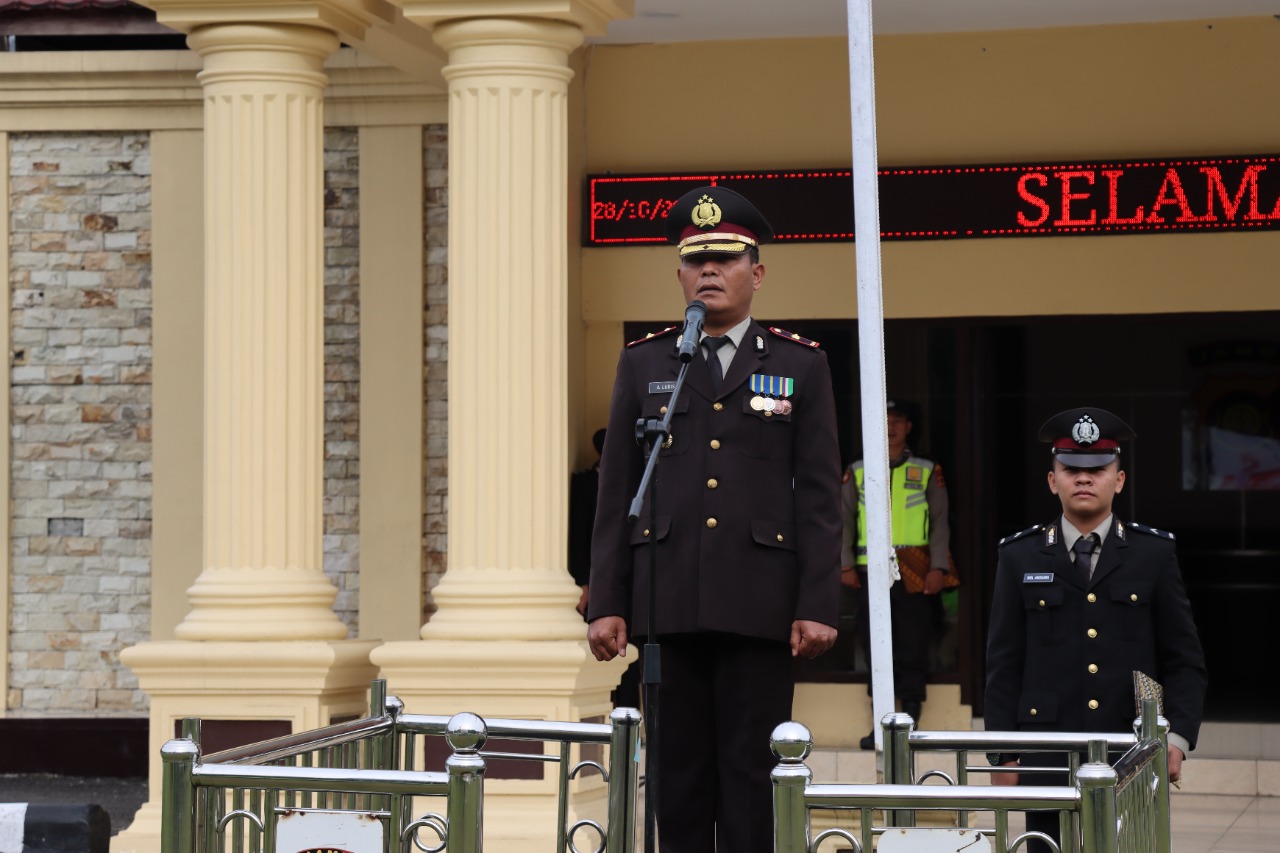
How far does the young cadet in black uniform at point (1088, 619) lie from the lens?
521 cm

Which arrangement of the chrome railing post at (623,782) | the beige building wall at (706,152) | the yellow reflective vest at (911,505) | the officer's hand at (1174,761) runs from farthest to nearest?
the yellow reflective vest at (911,505) → the beige building wall at (706,152) → the officer's hand at (1174,761) → the chrome railing post at (623,782)

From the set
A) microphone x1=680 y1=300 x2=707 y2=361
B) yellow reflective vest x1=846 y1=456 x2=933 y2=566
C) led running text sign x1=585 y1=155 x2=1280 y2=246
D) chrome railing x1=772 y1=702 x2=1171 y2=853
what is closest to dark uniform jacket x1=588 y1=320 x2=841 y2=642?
microphone x1=680 y1=300 x2=707 y2=361

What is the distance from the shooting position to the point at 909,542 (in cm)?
1087

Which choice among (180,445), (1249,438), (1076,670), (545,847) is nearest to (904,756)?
(1076,670)

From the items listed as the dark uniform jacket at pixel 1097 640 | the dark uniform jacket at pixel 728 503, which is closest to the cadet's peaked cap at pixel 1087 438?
the dark uniform jacket at pixel 1097 640

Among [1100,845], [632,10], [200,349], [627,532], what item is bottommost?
[1100,845]

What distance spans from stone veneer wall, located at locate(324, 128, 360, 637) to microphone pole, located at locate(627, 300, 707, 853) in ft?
20.0

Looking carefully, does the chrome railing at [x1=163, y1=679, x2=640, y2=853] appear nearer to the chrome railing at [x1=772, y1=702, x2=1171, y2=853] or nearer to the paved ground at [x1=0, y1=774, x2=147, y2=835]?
the chrome railing at [x1=772, y1=702, x2=1171, y2=853]

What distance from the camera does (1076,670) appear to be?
524 cm

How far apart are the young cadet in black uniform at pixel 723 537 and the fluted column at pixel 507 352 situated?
3226mm

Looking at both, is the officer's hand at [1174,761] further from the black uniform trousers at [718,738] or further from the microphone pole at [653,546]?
the microphone pole at [653,546]

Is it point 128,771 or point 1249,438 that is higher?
point 1249,438

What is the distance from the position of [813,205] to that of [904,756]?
632 centimetres

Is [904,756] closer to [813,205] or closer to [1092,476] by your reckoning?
[1092,476]
